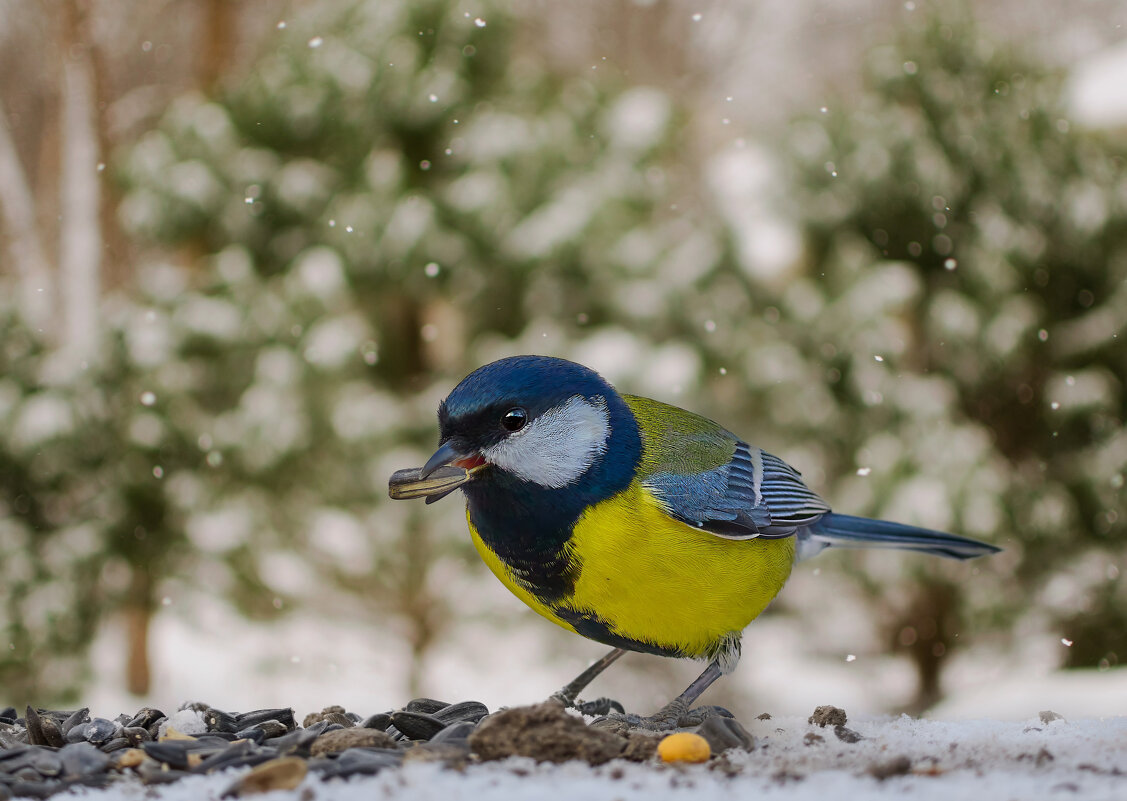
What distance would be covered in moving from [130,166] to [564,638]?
3519 millimetres

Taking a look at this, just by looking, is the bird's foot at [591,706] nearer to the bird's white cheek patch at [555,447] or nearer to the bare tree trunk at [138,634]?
the bird's white cheek patch at [555,447]

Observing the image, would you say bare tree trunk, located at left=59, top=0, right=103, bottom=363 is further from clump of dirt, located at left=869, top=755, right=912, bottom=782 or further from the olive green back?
clump of dirt, located at left=869, top=755, right=912, bottom=782

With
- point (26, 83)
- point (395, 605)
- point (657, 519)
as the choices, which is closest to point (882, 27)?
point (395, 605)

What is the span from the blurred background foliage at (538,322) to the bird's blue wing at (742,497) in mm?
2199

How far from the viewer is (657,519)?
175 centimetres

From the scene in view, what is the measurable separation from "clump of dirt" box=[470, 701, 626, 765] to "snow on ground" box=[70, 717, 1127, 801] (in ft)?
0.07

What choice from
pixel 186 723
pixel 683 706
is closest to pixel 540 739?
pixel 683 706

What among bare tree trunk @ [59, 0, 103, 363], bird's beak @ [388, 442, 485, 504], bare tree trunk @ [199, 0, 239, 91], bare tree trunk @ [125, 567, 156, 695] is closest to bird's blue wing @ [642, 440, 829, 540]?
bird's beak @ [388, 442, 485, 504]

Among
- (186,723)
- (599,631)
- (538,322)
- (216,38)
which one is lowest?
(186,723)

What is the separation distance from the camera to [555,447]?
170cm

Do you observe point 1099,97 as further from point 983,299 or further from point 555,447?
point 555,447

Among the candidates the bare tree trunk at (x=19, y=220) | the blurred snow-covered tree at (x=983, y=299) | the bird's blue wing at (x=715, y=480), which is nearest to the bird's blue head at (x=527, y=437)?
the bird's blue wing at (x=715, y=480)

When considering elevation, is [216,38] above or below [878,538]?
above

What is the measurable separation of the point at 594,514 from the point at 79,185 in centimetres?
547
